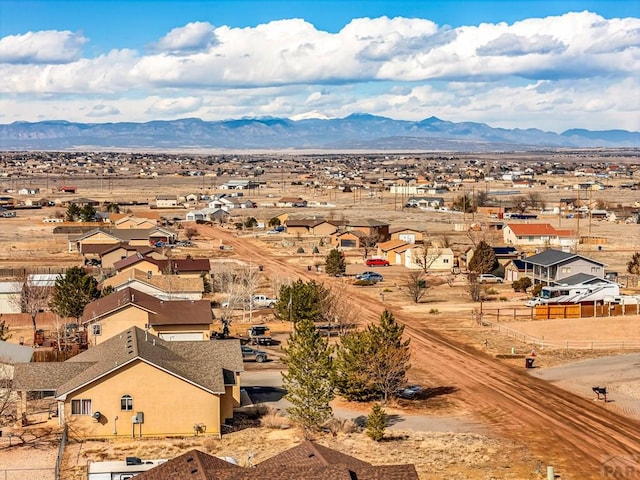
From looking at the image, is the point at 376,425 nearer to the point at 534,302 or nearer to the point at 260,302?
the point at 260,302

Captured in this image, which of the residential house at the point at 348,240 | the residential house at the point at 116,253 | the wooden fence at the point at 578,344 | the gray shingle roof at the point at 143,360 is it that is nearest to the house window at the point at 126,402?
the gray shingle roof at the point at 143,360

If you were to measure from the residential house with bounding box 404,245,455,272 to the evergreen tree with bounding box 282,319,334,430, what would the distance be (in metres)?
49.8

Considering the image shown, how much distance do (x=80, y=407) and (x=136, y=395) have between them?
2.23 m

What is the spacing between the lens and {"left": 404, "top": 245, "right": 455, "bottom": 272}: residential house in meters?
85.8

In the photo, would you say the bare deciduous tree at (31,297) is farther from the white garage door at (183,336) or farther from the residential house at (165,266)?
the white garage door at (183,336)

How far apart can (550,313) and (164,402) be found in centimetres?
3571

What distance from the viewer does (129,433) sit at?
34656 mm

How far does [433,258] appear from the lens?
8562 cm

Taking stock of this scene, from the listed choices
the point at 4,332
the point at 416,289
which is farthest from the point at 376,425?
the point at 416,289

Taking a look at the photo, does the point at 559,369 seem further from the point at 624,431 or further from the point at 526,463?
the point at 526,463

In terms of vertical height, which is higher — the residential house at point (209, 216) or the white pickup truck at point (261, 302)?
the residential house at point (209, 216)

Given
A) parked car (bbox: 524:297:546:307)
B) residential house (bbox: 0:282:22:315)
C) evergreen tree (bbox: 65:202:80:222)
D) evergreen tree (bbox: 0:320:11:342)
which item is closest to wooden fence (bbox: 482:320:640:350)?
parked car (bbox: 524:297:546:307)

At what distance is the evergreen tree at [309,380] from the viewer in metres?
35.0

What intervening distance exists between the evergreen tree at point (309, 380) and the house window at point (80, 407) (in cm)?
802
